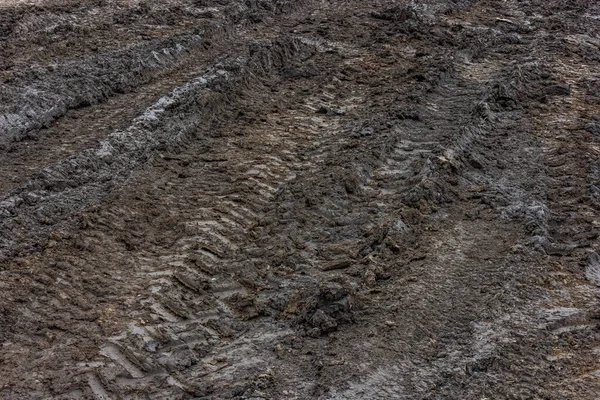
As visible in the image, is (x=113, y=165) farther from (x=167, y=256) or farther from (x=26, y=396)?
(x=26, y=396)

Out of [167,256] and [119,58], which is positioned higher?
[119,58]

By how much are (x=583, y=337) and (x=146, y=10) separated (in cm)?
831

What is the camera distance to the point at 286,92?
864 cm

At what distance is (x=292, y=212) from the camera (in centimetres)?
627

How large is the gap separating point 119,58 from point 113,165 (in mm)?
2706

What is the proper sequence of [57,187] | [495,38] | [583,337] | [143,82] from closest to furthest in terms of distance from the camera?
1. [583,337]
2. [57,187]
3. [143,82]
4. [495,38]

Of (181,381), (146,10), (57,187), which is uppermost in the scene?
(146,10)

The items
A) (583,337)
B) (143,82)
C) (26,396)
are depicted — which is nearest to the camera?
(26,396)

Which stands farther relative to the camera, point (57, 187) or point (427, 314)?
point (57, 187)

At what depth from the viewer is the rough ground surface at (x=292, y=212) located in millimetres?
4594

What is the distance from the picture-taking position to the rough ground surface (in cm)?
459

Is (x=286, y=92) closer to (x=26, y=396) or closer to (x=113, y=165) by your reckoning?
(x=113, y=165)

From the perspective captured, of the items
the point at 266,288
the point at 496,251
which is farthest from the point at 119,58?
the point at 496,251

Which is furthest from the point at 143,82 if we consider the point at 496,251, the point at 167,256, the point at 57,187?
the point at 496,251
